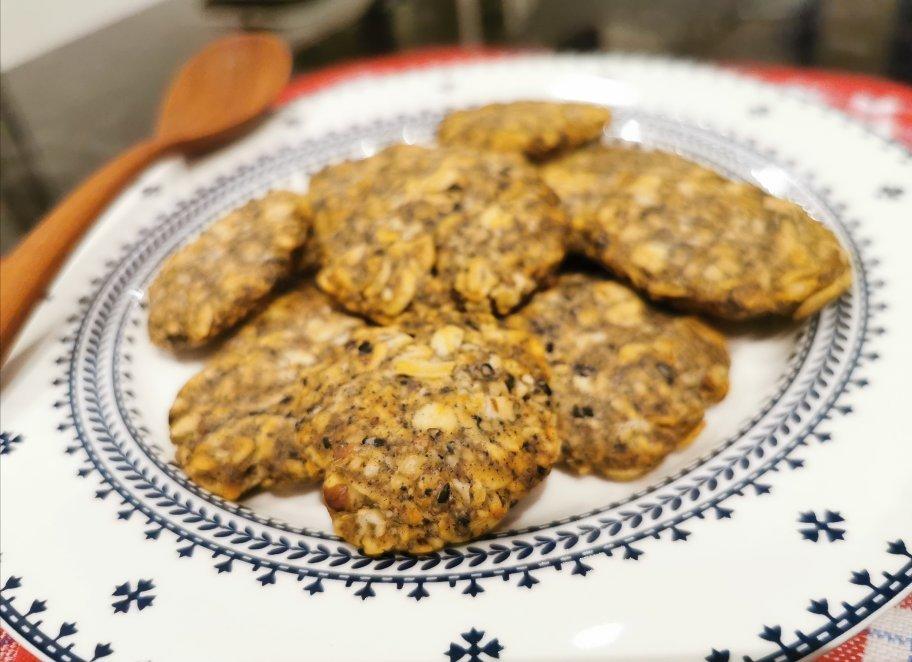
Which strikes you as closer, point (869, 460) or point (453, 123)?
point (869, 460)

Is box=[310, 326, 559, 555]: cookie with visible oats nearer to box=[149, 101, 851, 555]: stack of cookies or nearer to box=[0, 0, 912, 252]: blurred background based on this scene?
box=[149, 101, 851, 555]: stack of cookies

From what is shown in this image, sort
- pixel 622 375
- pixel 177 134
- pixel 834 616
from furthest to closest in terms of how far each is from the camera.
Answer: pixel 177 134, pixel 622 375, pixel 834 616

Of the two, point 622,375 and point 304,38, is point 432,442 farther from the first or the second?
point 304,38

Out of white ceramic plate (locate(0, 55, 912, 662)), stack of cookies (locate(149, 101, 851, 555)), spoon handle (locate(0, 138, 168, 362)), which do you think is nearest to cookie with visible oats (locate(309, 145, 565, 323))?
stack of cookies (locate(149, 101, 851, 555))

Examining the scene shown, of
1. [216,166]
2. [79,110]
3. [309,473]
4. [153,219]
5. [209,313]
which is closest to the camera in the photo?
[309,473]

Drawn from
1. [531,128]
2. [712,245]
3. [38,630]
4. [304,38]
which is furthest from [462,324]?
[304,38]

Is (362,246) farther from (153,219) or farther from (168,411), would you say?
(153,219)

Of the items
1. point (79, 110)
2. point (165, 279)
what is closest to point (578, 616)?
Answer: point (165, 279)

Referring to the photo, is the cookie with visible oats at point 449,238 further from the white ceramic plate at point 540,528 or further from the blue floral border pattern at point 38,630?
the blue floral border pattern at point 38,630
